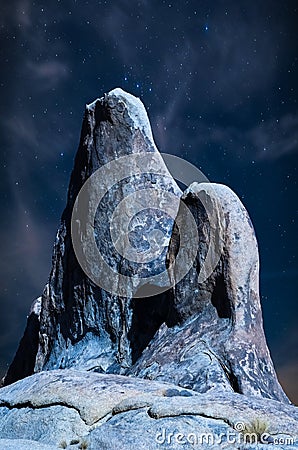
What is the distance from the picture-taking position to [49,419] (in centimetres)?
470

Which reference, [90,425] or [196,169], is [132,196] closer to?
[196,169]

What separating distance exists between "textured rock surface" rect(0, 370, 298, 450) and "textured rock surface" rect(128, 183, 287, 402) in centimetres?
123

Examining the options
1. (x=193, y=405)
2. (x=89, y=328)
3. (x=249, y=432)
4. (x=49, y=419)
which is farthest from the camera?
(x=89, y=328)

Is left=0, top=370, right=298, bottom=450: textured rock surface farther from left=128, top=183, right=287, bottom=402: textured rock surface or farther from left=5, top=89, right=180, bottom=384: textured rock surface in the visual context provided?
left=5, top=89, right=180, bottom=384: textured rock surface

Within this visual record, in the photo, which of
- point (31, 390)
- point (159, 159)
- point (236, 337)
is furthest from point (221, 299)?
point (159, 159)

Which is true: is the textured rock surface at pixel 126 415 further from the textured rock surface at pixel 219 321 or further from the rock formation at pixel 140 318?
the textured rock surface at pixel 219 321

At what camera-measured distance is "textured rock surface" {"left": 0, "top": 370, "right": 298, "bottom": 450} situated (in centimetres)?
404

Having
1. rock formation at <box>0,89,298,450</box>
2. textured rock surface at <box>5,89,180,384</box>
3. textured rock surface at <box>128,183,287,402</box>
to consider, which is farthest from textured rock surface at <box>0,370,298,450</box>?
textured rock surface at <box>5,89,180,384</box>

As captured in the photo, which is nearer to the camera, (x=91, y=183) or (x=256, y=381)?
(x=256, y=381)

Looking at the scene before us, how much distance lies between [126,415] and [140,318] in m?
4.04

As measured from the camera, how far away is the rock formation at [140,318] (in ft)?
14.4

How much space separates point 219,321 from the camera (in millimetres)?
6859

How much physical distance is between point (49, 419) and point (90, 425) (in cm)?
40

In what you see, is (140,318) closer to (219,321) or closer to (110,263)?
(110,263)
